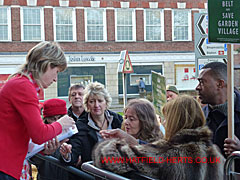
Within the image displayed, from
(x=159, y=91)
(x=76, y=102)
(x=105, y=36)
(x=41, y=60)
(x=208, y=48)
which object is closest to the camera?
(x=41, y=60)

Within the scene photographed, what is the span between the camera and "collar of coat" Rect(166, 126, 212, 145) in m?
2.37

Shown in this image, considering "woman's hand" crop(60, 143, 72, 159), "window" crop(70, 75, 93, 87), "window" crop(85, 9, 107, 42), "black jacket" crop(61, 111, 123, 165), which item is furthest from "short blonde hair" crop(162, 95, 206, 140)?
"window" crop(85, 9, 107, 42)

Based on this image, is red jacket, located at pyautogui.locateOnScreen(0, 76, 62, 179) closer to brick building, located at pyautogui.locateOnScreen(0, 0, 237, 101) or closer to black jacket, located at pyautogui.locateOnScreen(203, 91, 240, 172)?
black jacket, located at pyautogui.locateOnScreen(203, 91, 240, 172)

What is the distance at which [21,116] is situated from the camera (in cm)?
250

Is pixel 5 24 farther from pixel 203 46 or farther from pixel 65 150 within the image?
pixel 65 150

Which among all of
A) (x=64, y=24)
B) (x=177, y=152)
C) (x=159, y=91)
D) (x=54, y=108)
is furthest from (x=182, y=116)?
(x=64, y=24)

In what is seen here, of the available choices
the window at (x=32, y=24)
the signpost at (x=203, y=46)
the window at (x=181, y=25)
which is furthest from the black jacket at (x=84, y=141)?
the window at (x=181, y=25)

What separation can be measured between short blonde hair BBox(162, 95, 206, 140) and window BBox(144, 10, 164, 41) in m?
22.6

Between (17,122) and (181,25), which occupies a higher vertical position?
(181,25)

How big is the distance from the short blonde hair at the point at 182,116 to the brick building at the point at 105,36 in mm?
20417

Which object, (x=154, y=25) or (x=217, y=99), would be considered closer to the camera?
(x=217, y=99)

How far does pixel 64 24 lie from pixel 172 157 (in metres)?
21.8

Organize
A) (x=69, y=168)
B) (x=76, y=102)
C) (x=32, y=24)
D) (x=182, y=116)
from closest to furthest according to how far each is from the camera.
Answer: (x=182, y=116)
(x=69, y=168)
(x=76, y=102)
(x=32, y=24)

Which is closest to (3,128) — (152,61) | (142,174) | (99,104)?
(142,174)
